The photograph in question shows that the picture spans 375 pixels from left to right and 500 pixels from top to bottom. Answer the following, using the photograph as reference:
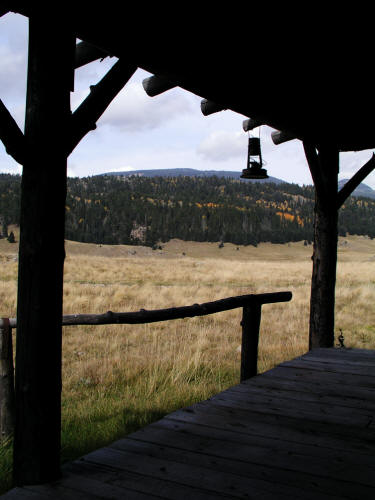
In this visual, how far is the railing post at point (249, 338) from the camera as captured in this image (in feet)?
16.0

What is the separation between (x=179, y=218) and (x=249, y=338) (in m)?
88.5

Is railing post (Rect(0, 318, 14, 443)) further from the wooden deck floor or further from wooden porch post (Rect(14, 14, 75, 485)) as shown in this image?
wooden porch post (Rect(14, 14, 75, 485))

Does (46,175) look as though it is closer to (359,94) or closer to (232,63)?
(232,63)

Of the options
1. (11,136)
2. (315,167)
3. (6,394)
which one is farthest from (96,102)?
(315,167)

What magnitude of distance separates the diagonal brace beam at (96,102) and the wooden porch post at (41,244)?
55 mm

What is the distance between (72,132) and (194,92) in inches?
67.3

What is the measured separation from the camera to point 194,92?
3.90m

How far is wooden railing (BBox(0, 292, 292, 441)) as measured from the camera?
383 centimetres

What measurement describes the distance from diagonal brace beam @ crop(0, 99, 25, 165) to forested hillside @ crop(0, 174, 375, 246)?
255 ft

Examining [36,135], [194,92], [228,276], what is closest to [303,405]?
[194,92]

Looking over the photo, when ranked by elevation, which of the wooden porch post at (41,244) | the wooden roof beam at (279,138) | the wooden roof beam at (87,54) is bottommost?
the wooden porch post at (41,244)

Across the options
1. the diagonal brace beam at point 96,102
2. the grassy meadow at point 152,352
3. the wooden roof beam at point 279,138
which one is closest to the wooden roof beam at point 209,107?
the wooden roof beam at point 279,138

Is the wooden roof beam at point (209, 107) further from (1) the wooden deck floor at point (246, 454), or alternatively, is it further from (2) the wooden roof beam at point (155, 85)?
(1) the wooden deck floor at point (246, 454)

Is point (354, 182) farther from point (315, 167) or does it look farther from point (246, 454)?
point (246, 454)
